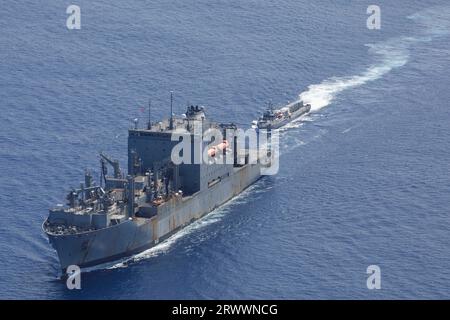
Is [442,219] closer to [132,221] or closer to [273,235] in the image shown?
[273,235]

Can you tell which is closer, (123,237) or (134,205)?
(123,237)

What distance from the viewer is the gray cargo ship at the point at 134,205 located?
17712 cm

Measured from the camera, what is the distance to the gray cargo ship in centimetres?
17712

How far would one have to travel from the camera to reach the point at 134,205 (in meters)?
185

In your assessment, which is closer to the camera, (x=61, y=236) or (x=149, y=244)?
(x=61, y=236)

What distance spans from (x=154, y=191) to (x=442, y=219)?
39623mm

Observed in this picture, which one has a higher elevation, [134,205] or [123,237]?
[134,205]

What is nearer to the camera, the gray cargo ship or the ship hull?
the ship hull

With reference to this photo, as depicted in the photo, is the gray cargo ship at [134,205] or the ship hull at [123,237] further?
the gray cargo ship at [134,205]

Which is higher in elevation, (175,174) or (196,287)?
(175,174)

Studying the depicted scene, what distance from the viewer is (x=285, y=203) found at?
199250 mm
